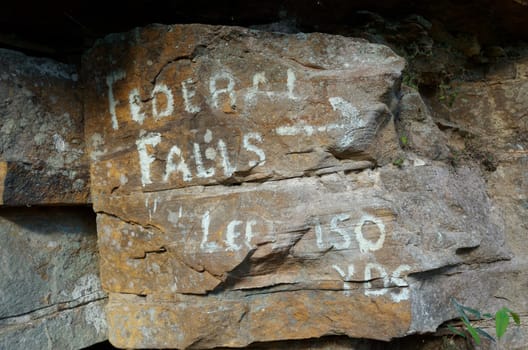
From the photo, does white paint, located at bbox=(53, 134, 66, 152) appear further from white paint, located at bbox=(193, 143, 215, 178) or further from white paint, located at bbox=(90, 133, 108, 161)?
white paint, located at bbox=(193, 143, 215, 178)

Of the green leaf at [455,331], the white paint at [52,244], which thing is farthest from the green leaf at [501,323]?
the white paint at [52,244]

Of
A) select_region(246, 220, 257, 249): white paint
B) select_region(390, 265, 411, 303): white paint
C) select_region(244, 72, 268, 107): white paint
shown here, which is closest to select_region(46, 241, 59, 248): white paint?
select_region(246, 220, 257, 249): white paint

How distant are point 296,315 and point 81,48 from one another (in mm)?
1747

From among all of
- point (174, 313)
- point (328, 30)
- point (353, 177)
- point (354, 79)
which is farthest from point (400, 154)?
point (174, 313)

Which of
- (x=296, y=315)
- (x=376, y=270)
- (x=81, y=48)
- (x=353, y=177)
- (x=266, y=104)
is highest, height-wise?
(x=81, y=48)

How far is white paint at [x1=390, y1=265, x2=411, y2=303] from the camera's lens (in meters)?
1.71

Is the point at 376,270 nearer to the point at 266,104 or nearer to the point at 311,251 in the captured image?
the point at 311,251

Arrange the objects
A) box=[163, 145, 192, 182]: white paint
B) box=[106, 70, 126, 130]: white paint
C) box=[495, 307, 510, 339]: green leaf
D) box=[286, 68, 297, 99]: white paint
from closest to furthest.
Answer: box=[495, 307, 510, 339]: green leaf
box=[286, 68, 297, 99]: white paint
box=[163, 145, 192, 182]: white paint
box=[106, 70, 126, 130]: white paint

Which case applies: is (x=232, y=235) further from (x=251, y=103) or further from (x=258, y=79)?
(x=258, y=79)

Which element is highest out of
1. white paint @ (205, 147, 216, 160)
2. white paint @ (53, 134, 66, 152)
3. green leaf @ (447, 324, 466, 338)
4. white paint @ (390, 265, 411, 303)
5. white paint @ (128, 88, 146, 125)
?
white paint @ (128, 88, 146, 125)

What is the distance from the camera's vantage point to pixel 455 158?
2.21 meters

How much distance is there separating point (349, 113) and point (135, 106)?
1.00m

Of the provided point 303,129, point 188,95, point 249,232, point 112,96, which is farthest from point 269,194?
point 112,96

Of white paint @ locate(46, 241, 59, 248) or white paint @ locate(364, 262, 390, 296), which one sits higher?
white paint @ locate(46, 241, 59, 248)
